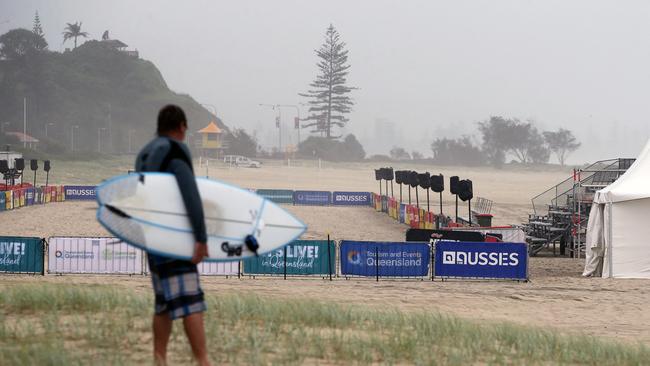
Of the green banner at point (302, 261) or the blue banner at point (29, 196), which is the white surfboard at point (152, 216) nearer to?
the green banner at point (302, 261)

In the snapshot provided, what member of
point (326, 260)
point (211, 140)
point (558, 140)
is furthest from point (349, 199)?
point (558, 140)

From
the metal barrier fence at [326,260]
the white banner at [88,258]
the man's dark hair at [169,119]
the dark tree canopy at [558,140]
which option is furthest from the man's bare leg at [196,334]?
the dark tree canopy at [558,140]

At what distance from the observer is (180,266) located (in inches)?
265

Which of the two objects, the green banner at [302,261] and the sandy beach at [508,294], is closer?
the sandy beach at [508,294]

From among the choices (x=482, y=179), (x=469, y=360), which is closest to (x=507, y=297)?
(x=469, y=360)

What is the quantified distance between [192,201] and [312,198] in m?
54.1

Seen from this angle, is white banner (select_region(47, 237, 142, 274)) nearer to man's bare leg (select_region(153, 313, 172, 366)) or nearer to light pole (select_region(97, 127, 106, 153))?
man's bare leg (select_region(153, 313, 172, 366))

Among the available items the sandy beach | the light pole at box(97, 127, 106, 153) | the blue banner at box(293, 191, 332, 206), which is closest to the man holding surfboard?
the sandy beach

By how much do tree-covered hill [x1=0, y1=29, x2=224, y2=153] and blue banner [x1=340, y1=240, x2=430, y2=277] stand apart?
145m

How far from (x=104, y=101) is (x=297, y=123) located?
49.2 meters

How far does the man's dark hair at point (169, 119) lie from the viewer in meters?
6.89

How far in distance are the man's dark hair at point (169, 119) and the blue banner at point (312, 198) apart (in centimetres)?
5301

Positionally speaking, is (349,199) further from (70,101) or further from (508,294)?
(70,101)

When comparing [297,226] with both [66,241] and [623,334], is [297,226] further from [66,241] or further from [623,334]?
[66,241]
